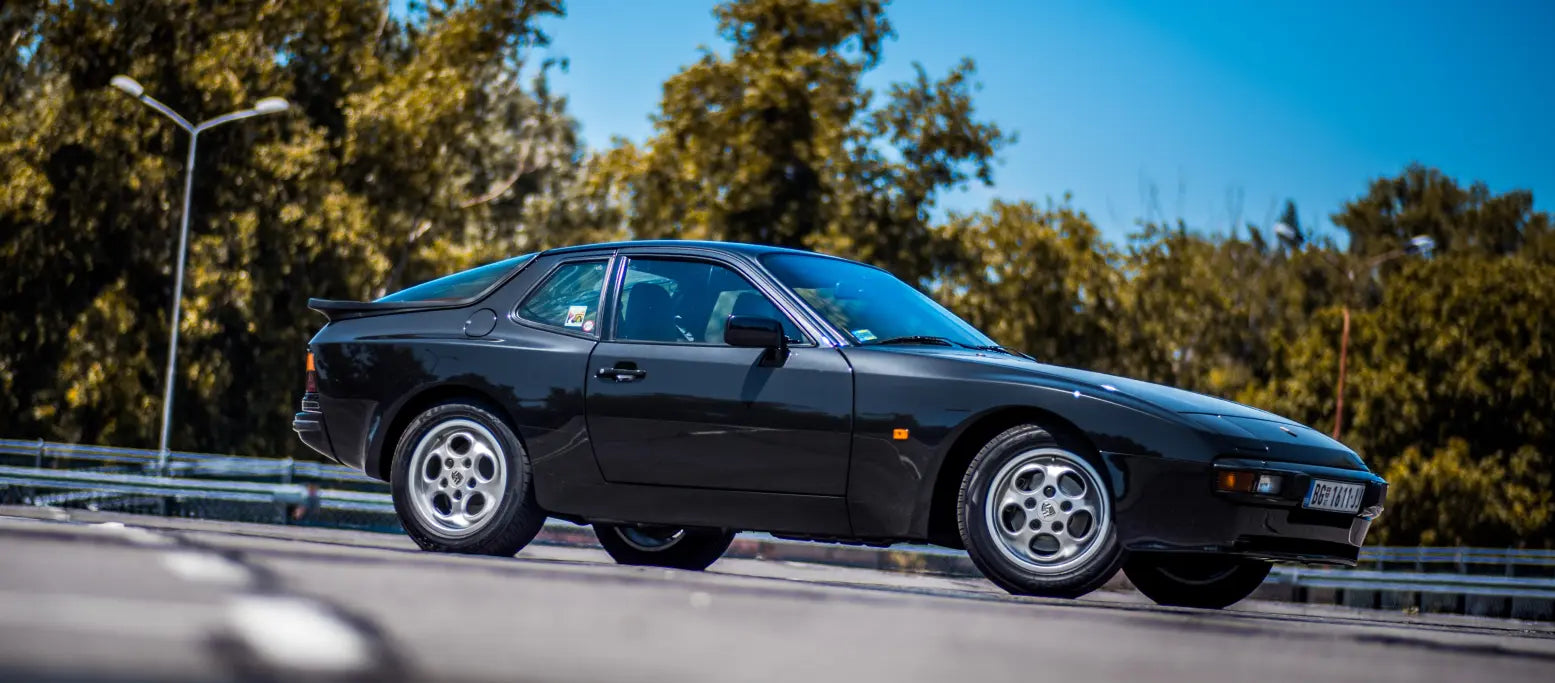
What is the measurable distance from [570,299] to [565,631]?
414 centimetres

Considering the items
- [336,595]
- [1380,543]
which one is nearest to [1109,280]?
[1380,543]

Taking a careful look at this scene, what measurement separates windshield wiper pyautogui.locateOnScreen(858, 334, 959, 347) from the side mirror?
0.37m

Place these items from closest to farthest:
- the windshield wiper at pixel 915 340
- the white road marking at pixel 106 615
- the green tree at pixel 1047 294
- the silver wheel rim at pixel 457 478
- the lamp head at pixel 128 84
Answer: the white road marking at pixel 106 615
the windshield wiper at pixel 915 340
the silver wheel rim at pixel 457 478
the lamp head at pixel 128 84
the green tree at pixel 1047 294

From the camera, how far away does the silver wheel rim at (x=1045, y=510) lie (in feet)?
23.1

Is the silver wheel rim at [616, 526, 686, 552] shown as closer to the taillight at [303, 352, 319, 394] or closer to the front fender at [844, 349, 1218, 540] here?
the taillight at [303, 352, 319, 394]

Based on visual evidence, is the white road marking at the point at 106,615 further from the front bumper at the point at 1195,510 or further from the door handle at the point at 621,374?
the front bumper at the point at 1195,510

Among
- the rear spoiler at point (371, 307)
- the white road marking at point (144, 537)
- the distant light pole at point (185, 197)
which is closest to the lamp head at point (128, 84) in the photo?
the distant light pole at point (185, 197)

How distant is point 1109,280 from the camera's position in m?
54.5

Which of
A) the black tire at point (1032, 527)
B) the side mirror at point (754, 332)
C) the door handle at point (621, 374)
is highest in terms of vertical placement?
the side mirror at point (754, 332)

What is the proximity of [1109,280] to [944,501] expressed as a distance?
158 feet

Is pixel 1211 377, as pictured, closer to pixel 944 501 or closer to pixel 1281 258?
pixel 1281 258

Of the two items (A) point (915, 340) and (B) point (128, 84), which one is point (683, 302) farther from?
(B) point (128, 84)

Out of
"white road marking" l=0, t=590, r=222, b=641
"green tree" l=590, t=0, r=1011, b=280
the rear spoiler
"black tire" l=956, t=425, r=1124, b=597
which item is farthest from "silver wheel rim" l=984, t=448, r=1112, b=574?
"green tree" l=590, t=0, r=1011, b=280

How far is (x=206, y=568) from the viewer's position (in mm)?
5637
